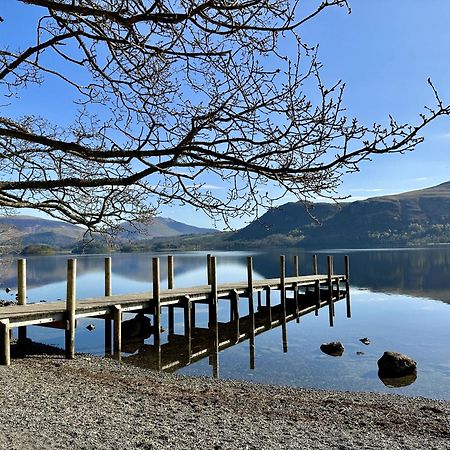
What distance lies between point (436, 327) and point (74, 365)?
20.1 m

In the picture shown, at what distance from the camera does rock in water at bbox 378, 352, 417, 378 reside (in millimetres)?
15641

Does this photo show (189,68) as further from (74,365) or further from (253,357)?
(253,357)

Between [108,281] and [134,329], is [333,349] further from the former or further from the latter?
[108,281]

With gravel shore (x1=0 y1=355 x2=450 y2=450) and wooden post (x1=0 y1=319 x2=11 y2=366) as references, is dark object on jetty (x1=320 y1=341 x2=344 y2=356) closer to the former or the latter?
gravel shore (x1=0 y1=355 x2=450 y2=450)

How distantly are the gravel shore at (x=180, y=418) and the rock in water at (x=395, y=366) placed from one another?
3.99 meters

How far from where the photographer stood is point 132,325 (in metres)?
20.1

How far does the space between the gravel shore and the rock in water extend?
157 inches

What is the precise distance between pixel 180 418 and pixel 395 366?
10106mm

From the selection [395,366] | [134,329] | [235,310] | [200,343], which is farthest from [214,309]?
[395,366]

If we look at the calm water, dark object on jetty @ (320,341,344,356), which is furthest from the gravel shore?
dark object on jetty @ (320,341,344,356)

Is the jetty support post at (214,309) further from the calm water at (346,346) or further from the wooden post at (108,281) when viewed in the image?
the wooden post at (108,281)

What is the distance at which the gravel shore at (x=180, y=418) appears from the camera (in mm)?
6426

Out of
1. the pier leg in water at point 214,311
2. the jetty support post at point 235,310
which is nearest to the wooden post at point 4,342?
the pier leg in water at point 214,311

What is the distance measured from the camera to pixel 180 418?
768 centimetres
